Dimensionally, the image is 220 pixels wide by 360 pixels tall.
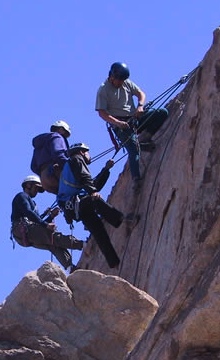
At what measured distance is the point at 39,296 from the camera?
12594 mm

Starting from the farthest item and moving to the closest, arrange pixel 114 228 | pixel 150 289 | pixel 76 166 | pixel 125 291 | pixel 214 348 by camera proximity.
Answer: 1. pixel 114 228
2. pixel 76 166
3. pixel 150 289
4. pixel 125 291
5. pixel 214 348

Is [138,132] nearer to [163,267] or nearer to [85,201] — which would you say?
[85,201]

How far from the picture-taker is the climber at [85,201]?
16844 mm

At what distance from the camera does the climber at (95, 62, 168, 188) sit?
1831 cm

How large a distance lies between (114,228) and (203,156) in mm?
2691

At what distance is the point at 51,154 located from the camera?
19219mm

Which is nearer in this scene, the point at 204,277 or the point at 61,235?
the point at 204,277

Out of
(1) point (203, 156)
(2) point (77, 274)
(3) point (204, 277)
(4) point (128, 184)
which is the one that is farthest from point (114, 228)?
(3) point (204, 277)

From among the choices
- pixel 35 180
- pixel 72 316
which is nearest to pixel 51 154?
pixel 35 180

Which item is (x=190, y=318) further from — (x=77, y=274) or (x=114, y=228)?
(x=114, y=228)

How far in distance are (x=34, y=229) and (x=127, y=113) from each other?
2.40m

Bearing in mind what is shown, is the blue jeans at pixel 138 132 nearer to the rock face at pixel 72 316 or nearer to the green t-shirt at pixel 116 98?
the green t-shirt at pixel 116 98

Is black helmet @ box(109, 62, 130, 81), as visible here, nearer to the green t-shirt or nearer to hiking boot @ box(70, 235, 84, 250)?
the green t-shirt

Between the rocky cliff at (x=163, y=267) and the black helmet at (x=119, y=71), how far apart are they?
981 mm
